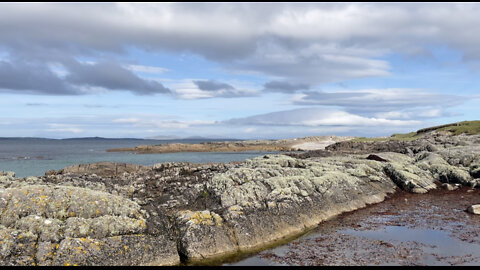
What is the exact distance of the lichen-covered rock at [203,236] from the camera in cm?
1494

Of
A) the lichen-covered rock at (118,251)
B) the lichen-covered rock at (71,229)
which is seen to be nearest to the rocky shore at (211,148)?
the lichen-covered rock at (71,229)

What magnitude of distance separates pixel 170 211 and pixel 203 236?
3189 mm

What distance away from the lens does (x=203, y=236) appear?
15.4 m

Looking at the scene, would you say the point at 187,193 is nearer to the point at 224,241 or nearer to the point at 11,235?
the point at 224,241

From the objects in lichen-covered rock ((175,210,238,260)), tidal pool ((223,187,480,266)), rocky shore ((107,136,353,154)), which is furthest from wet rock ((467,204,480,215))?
rocky shore ((107,136,353,154))

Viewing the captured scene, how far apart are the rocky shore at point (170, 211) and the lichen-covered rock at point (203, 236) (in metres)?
0.04

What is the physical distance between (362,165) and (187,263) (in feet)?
65.1

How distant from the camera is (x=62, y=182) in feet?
68.1

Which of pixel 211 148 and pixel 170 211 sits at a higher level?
pixel 170 211

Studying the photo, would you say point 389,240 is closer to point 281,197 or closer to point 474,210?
point 281,197

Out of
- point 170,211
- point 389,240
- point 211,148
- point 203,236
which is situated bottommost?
point 389,240

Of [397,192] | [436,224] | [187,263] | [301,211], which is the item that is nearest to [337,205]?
[301,211]

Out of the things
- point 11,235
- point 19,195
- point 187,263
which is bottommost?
point 187,263

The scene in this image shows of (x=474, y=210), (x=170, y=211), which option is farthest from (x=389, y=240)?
(x=170, y=211)
